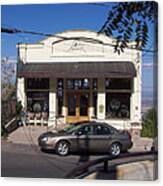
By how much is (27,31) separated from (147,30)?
836 mm

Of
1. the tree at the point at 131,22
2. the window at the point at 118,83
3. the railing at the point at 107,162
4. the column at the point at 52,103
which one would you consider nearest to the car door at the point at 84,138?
the railing at the point at 107,162

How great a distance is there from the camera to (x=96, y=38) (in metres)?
3.61

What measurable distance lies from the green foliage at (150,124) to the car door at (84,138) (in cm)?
37

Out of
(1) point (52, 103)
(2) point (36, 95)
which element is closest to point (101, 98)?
(1) point (52, 103)

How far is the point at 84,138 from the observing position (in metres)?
3.65

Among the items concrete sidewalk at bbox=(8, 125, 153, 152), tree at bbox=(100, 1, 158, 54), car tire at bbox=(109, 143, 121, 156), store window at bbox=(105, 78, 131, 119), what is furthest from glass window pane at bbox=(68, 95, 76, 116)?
tree at bbox=(100, 1, 158, 54)

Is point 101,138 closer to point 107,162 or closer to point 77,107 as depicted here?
point 107,162

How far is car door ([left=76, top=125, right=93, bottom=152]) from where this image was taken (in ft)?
11.9

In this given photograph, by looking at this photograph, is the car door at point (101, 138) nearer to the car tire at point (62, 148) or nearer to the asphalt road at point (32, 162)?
the asphalt road at point (32, 162)

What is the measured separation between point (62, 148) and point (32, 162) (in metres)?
0.23

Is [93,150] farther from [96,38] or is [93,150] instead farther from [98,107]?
[96,38]

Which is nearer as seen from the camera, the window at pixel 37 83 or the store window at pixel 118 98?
the store window at pixel 118 98

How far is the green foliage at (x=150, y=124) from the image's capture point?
3472 millimetres

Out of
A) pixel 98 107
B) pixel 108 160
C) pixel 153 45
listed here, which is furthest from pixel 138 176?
pixel 153 45
